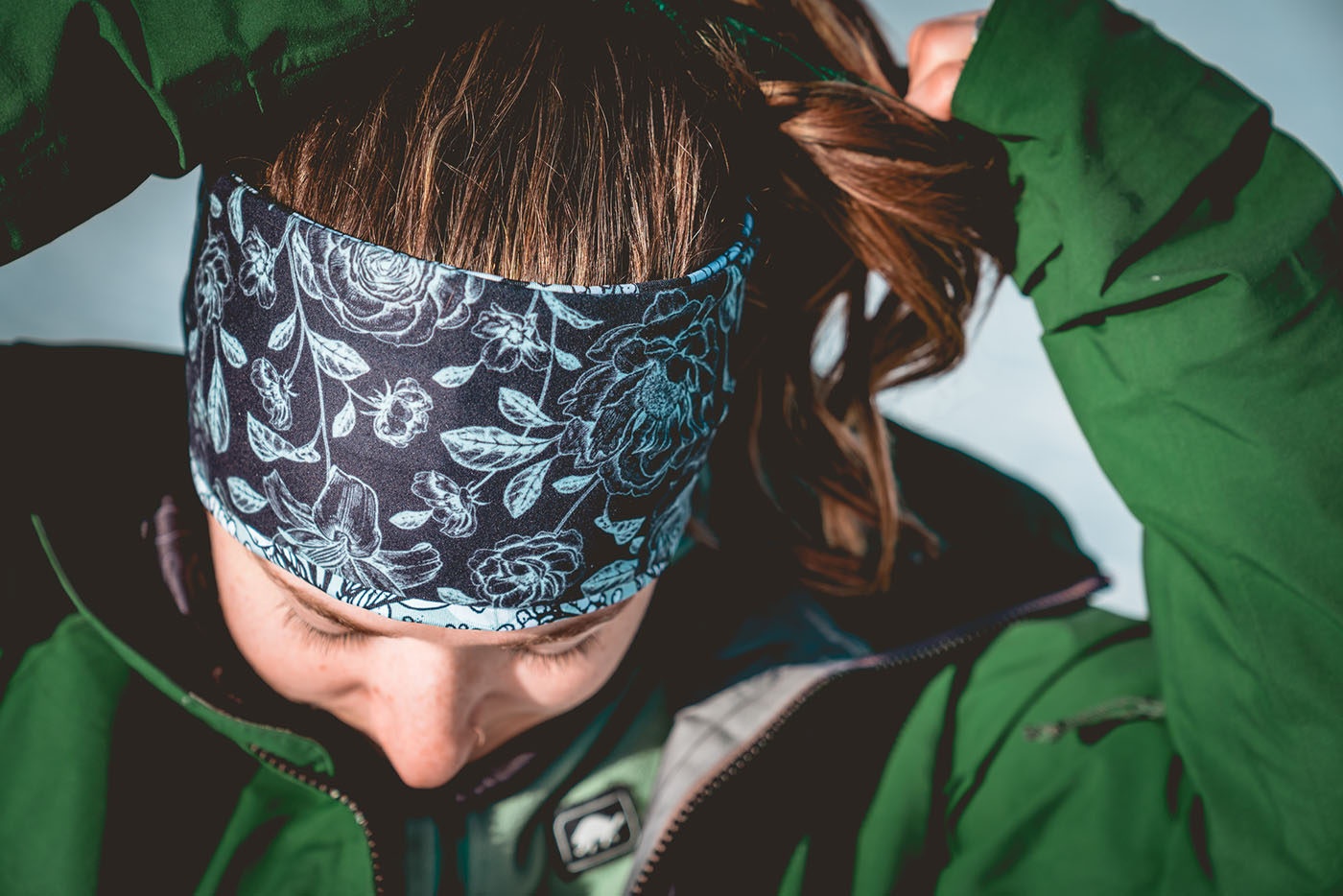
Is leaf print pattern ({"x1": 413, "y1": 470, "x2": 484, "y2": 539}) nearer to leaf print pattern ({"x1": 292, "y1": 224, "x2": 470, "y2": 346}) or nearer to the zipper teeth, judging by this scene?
leaf print pattern ({"x1": 292, "y1": 224, "x2": 470, "y2": 346})

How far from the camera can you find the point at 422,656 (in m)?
0.68

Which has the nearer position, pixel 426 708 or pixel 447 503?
pixel 447 503

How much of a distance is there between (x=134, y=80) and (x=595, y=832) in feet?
3.09

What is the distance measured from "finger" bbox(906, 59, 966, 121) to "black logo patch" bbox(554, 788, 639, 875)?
2.97 ft

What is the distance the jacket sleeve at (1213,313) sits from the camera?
66 cm

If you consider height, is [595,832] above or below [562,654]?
below

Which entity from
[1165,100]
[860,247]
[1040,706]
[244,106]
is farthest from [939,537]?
[244,106]

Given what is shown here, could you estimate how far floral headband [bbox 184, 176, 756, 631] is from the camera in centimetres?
54

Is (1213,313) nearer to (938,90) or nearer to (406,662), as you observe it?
(938,90)

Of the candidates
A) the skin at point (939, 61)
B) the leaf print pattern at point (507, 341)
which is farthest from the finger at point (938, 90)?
the leaf print pattern at point (507, 341)

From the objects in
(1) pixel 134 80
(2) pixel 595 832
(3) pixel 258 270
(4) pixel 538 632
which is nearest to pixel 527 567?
(4) pixel 538 632

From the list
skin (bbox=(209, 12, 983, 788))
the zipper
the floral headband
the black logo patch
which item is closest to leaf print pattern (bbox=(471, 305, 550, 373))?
the floral headband

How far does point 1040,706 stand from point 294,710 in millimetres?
862

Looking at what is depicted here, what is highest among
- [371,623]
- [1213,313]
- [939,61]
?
[939,61]
